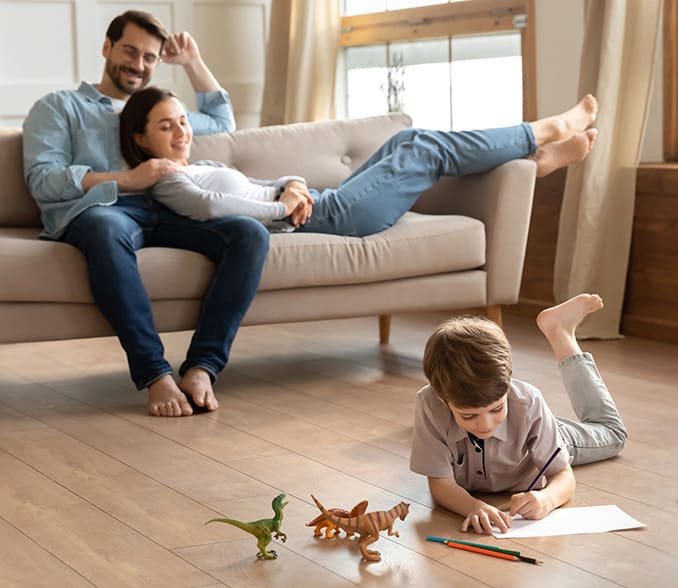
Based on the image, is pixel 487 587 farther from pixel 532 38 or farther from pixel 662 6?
pixel 532 38

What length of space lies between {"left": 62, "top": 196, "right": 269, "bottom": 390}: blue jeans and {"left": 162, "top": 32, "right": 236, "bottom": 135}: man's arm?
1.98 ft

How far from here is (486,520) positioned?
193cm

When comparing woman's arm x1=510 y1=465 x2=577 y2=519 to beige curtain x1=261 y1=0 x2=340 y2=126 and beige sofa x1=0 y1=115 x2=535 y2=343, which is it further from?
beige curtain x1=261 y1=0 x2=340 y2=126

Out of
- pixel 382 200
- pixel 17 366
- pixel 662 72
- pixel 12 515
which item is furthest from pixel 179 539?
pixel 662 72

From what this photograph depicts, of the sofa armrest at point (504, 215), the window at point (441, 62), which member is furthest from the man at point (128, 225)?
the window at point (441, 62)

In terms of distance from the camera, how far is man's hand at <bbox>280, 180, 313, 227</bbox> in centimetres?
316

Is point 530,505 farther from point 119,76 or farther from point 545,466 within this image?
point 119,76

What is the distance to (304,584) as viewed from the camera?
5.70 feet

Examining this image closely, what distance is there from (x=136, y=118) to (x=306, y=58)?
2120mm

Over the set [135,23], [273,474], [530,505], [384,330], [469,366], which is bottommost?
[384,330]

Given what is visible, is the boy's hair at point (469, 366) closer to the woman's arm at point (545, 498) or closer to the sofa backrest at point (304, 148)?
the woman's arm at point (545, 498)

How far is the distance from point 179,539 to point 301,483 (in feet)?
1.24

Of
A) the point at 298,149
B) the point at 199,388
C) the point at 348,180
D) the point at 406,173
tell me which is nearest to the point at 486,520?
the point at 199,388

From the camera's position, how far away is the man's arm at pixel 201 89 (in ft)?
11.8
